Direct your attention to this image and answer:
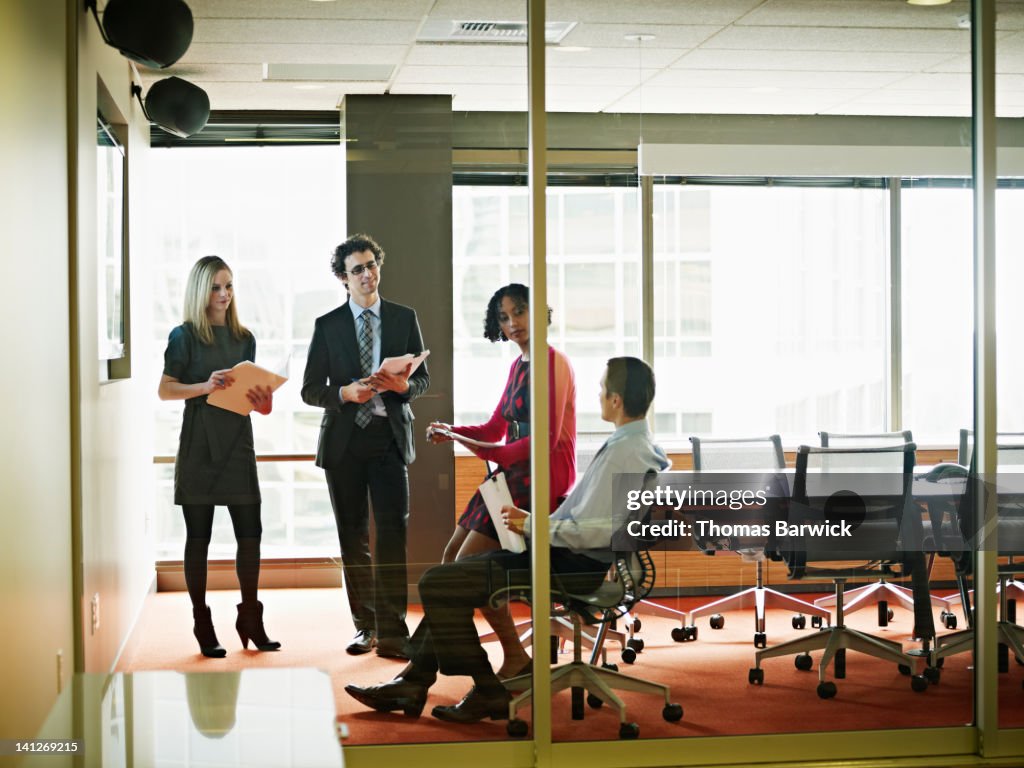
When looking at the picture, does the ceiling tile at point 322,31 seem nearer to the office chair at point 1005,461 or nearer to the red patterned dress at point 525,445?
the red patterned dress at point 525,445

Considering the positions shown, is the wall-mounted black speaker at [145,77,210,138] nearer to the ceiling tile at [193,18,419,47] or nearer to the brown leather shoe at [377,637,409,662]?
the ceiling tile at [193,18,419,47]

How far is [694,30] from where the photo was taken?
3.92 metres

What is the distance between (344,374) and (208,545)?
70cm

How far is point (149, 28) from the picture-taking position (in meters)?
3.64

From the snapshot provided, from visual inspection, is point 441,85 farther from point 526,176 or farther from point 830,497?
point 830,497

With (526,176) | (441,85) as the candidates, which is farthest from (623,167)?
(441,85)

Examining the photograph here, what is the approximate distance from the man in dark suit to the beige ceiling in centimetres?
59

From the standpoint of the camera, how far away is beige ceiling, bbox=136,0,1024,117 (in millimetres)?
3736

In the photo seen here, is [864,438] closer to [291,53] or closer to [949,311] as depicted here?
[949,311]

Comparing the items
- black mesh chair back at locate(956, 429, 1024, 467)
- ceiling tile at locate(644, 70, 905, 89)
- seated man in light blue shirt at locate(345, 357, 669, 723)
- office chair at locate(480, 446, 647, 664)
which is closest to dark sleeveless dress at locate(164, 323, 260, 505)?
seated man in light blue shirt at locate(345, 357, 669, 723)

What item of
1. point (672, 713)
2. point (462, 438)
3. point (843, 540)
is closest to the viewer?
point (462, 438)

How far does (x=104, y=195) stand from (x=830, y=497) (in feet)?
8.66

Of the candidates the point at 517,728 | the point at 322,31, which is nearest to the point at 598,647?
the point at 517,728

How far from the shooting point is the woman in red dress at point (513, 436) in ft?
12.7
